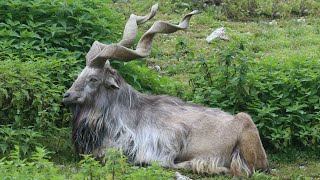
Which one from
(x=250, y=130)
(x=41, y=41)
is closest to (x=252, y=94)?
(x=250, y=130)

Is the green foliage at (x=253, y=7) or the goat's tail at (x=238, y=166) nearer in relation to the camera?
the goat's tail at (x=238, y=166)

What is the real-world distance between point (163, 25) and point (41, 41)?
205 cm

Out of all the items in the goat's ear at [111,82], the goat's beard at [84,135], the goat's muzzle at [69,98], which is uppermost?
the goat's ear at [111,82]

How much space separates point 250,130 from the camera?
1042cm

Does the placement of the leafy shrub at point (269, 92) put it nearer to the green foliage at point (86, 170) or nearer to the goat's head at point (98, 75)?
→ the goat's head at point (98, 75)

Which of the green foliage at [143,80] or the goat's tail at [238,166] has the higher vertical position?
the green foliage at [143,80]

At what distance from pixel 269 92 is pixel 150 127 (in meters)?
2.03

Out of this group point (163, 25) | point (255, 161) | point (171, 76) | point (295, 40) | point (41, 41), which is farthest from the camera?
point (295, 40)

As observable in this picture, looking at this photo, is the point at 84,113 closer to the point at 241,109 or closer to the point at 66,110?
the point at 66,110

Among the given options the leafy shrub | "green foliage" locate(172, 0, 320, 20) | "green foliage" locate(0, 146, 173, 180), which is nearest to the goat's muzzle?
the leafy shrub

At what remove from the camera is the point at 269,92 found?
11773mm

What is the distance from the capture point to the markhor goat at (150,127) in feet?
34.2

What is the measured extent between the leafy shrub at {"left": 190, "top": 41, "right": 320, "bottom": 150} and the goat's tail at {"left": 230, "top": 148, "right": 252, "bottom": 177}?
1.04 m

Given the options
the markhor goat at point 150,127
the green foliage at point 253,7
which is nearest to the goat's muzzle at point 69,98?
the markhor goat at point 150,127
